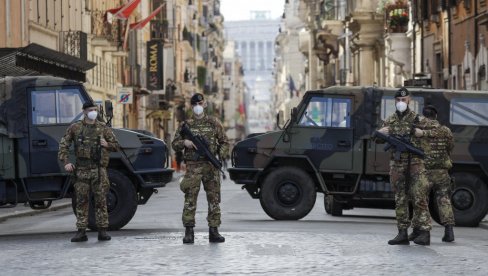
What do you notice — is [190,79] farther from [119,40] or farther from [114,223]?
[114,223]

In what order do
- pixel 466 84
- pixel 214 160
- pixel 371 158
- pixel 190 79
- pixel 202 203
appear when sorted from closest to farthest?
pixel 214 160 < pixel 371 158 < pixel 202 203 < pixel 466 84 < pixel 190 79

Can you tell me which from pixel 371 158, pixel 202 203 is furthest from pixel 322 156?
pixel 202 203

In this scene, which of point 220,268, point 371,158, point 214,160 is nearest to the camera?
point 220,268

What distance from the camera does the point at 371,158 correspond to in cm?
2395

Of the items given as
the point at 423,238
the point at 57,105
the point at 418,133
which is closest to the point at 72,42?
the point at 57,105

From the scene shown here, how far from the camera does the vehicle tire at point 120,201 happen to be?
20.3m

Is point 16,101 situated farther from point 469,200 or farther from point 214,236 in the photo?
point 469,200

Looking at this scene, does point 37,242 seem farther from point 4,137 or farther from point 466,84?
point 466,84

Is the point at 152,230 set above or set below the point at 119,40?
below

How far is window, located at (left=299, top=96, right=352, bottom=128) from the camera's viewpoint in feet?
79.2

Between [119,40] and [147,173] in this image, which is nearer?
[147,173]

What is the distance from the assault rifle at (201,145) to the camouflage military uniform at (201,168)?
56 millimetres

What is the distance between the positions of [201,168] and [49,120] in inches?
160

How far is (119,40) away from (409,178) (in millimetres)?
45410
